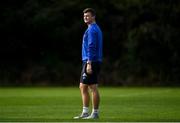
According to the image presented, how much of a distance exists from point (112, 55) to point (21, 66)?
617cm

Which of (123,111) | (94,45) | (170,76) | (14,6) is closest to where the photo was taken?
(94,45)

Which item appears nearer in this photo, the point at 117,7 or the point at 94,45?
the point at 94,45

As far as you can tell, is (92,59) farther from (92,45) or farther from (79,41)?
(79,41)

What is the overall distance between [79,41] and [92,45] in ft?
112

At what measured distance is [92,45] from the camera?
551 inches

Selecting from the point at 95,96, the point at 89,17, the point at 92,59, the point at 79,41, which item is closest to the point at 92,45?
the point at 92,59

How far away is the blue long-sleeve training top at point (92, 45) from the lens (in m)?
14.0

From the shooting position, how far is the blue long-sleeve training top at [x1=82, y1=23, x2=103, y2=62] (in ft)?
46.0

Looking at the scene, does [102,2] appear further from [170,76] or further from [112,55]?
[170,76]

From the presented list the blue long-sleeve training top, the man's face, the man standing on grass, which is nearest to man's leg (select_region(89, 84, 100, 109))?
the man standing on grass

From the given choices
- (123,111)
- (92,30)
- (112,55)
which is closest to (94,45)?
(92,30)

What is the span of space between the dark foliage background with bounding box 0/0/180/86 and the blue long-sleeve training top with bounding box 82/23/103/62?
29732 mm

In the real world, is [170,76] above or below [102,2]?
below

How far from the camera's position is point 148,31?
4597 centimetres
